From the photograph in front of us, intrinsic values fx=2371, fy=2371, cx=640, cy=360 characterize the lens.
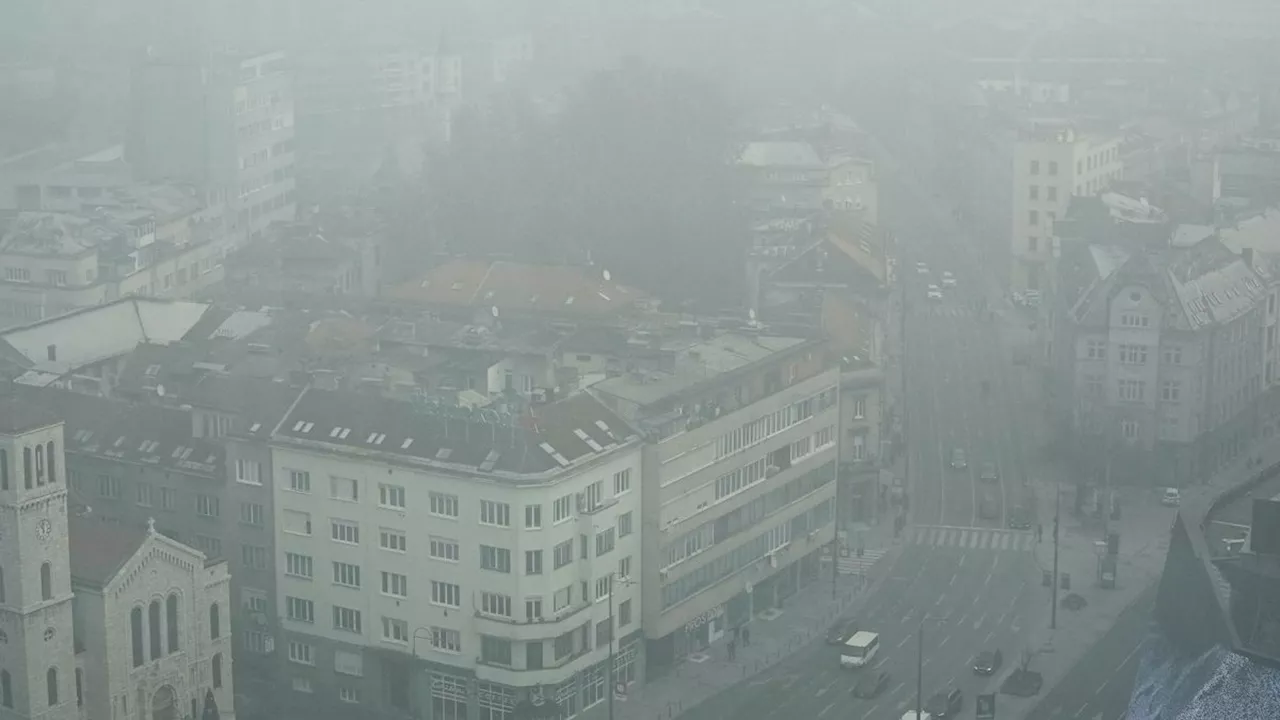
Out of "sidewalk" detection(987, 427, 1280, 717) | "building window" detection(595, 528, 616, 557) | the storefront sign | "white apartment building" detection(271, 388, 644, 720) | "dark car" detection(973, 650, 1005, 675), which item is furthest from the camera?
the storefront sign

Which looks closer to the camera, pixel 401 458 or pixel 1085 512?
pixel 401 458

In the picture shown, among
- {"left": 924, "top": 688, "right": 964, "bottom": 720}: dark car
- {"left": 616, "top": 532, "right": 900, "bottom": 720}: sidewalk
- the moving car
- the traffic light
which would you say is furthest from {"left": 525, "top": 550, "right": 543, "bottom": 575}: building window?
the moving car

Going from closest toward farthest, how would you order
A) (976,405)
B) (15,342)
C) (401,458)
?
(401,458)
(15,342)
(976,405)

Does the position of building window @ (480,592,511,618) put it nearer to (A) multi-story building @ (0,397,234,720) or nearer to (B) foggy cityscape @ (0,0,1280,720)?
(B) foggy cityscape @ (0,0,1280,720)

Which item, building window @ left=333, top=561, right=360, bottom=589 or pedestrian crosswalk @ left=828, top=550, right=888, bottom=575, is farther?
pedestrian crosswalk @ left=828, top=550, right=888, bottom=575

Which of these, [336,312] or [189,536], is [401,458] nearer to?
[189,536]

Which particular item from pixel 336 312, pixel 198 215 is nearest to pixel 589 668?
pixel 336 312

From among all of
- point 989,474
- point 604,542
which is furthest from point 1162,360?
point 604,542
